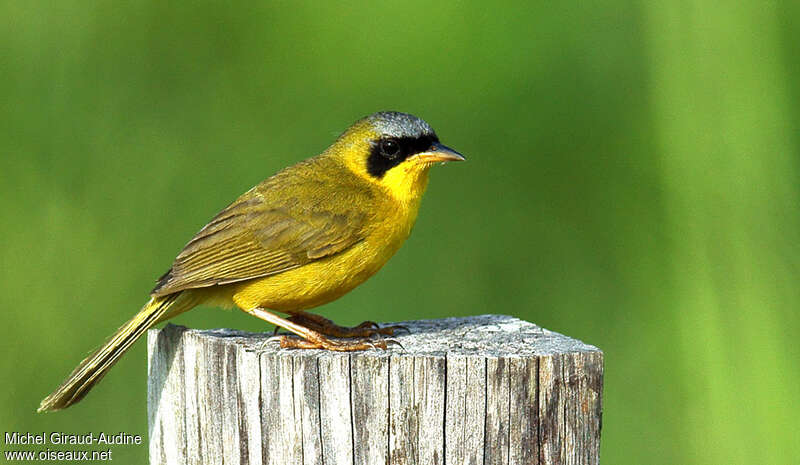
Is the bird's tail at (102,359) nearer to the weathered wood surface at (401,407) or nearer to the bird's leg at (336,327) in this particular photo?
the bird's leg at (336,327)

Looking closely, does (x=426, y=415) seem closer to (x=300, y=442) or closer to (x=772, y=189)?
(x=300, y=442)

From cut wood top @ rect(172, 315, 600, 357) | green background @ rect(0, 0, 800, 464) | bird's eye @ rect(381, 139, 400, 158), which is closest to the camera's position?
cut wood top @ rect(172, 315, 600, 357)

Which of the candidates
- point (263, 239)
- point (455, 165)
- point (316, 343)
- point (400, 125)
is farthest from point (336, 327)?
point (455, 165)

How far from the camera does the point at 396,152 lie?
5652 millimetres

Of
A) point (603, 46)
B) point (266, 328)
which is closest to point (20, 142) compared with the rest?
point (266, 328)

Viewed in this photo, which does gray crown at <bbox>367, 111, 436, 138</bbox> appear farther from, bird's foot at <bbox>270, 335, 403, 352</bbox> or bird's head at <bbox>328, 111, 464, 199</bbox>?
bird's foot at <bbox>270, 335, 403, 352</bbox>

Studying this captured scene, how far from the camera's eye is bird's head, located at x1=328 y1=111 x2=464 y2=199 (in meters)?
5.59

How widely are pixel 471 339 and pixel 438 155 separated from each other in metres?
1.28

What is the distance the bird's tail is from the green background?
1.63 meters

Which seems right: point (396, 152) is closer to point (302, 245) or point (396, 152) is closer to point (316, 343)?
point (302, 245)

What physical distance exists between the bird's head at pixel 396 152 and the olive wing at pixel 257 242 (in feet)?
1.35

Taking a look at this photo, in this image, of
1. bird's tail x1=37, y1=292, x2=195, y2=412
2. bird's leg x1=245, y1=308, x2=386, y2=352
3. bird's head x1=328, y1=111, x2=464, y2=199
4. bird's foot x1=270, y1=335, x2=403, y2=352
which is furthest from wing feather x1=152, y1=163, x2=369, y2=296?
bird's foot x1=270, y1=335, x2=403, y2=352

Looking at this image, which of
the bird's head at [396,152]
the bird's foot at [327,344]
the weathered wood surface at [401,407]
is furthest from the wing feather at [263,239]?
the weathered wood surface at [401,407]

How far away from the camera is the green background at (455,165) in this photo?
6324 millimetres
